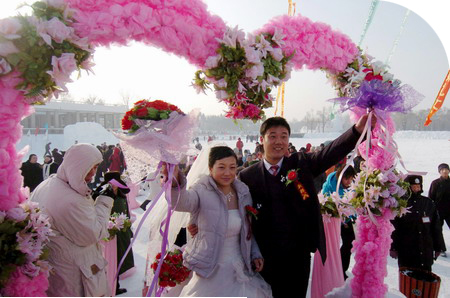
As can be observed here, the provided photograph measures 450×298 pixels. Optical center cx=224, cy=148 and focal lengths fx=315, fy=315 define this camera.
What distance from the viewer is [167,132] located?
84.0 inches

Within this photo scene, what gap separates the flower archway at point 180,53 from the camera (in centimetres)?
191

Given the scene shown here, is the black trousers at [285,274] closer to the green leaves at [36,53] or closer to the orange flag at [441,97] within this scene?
the green leaves at [36,53]

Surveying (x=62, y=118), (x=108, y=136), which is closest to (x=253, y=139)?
(x=108, y=136)

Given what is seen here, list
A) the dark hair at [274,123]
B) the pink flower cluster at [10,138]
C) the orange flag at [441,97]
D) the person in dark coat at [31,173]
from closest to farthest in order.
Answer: the pink flower cluster at [10,138] → the dark hair at [274,123] → the person in dark coat at [31,173] → the orange flag at [441,97]

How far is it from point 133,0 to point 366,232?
10.3ft

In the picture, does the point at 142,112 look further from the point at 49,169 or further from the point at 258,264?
the point at 49,169

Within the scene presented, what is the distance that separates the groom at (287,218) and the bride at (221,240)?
0.43 ft

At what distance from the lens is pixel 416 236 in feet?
13.1

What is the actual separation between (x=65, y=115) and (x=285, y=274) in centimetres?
3622

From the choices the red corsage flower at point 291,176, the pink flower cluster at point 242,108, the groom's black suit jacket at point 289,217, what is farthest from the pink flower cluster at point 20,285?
the red corsage flower at point 291,176

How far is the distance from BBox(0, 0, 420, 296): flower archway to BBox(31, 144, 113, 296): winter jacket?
0.26m

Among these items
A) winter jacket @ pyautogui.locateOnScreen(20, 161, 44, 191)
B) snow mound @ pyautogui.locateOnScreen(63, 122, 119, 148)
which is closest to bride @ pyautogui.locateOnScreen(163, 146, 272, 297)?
winter jacket @ pyautogui.locateOnScreen(20, 161, 44, 191)

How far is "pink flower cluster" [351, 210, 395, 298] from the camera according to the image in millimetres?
3211

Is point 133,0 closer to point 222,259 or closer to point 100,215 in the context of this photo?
point 100,215
